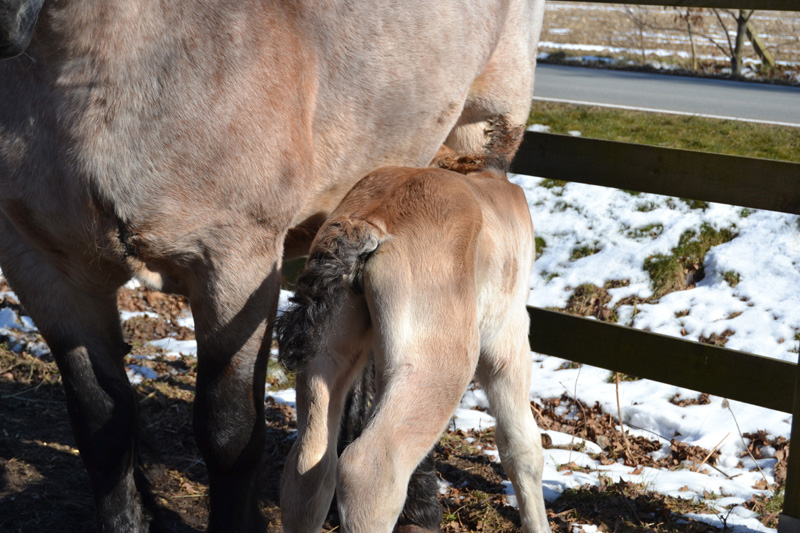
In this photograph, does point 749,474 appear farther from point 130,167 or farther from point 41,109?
point 41,109

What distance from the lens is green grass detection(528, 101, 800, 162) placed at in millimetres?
6949

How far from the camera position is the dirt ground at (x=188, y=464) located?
10.6ft

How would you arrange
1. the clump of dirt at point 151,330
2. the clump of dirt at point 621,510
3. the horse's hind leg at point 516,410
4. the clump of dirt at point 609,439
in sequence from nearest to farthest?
the horse's hind leg at point 516,410
the clump of dirt at point 621,510
the clump of dirt at point 609,439
the clump of dirt at point 151,330

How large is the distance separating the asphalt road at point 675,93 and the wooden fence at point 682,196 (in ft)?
17.8

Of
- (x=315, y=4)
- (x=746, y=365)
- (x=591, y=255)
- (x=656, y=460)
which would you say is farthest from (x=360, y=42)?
(x=591, y=255)

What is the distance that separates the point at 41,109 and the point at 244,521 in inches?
60.4

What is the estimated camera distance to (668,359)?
363cm

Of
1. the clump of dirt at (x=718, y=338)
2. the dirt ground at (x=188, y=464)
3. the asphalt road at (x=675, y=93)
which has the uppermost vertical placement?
the asphalt road at (x=675, y=93)

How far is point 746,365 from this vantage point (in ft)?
11.2

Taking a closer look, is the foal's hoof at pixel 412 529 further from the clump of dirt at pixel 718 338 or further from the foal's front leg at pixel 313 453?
the clump of dirt at pixel 718 338

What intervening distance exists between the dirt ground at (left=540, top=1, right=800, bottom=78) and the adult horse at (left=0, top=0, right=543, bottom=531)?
8680 millimetres

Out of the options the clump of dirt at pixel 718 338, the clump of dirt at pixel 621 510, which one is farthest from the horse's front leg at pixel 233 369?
the clump of dirt at pixel 718 338

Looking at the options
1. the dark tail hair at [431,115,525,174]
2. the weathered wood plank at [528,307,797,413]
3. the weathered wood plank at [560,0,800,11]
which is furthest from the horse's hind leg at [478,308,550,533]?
the weathered wood plank at [560,0,800,11]

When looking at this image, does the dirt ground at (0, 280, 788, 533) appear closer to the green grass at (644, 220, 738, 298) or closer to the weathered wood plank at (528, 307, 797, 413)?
the weathered wood plank at (528, 307, 797, 413)
